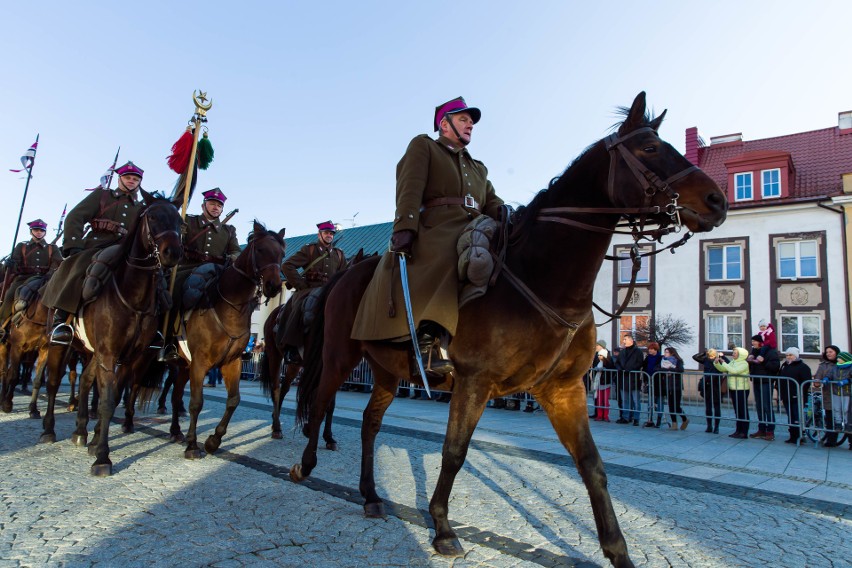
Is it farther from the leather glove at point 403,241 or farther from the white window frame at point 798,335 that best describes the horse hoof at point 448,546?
the white window frame at point 798,335

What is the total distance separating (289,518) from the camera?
14.0 feet

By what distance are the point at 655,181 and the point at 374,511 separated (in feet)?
10.5

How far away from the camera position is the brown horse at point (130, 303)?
6.21m

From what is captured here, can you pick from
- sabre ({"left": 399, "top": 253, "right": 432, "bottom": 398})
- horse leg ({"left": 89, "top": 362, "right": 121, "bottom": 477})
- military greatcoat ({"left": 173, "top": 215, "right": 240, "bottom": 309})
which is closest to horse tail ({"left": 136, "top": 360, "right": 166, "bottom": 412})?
military greatcoat ({"left": 173, "top": 215, "right": 240, "bottom": 309})

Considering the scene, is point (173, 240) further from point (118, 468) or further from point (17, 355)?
point (17, 355)

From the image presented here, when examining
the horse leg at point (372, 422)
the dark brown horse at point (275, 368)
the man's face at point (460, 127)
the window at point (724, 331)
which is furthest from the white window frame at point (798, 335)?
the man's face at point (460, 127)

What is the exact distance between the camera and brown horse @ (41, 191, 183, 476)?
6.21 meters

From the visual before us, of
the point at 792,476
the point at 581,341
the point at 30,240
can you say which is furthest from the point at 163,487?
the point at 30,240

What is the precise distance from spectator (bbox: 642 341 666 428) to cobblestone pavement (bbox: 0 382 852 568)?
5930 mm

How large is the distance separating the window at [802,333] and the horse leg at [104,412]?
85.0ft

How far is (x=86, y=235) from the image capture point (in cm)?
770

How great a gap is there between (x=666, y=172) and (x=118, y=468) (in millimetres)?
6043

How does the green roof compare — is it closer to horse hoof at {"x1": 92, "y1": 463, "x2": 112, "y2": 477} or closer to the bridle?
horse hoof at {"x1": 92, "y1": 463, "x2": 112, "y2": 477}

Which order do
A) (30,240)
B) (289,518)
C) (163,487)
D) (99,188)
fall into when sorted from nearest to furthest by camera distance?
(289,518) → (163,487) → (99,188) → (30,240)
